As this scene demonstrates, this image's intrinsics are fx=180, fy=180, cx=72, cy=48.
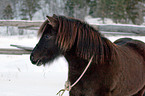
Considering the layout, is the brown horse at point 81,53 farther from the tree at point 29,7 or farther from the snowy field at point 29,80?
the tree at point 29,7

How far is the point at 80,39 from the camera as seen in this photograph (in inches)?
75.5

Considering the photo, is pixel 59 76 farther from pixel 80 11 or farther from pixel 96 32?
pixel 80 11

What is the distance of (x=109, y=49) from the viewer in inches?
81.5

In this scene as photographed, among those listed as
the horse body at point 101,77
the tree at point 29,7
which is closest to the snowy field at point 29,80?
the horse body at point 101,77

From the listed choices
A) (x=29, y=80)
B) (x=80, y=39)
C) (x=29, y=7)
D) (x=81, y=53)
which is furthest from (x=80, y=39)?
(x=29, y=7)

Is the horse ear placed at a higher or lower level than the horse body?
higher

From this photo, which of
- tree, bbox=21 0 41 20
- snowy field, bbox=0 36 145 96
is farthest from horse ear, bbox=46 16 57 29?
tree, bbox=21 0 41 20

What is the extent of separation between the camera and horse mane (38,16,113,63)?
187cm

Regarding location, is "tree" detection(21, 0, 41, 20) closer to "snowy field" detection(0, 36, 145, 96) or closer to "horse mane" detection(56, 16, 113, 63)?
"snowy field" detection(0, 36, 145, 96)

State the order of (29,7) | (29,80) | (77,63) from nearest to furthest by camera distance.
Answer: (77,63)
(29,80)
(29,7)

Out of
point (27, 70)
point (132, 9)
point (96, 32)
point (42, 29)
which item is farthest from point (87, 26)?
point (132, 9)

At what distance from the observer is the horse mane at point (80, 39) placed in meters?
1.87

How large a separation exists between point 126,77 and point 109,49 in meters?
0.44

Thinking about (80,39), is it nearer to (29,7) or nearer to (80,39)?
(80,39)
